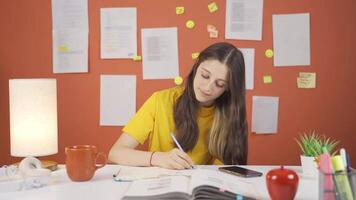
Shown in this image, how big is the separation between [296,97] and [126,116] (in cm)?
98

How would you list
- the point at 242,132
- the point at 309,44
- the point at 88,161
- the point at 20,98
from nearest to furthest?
the point at 88,161
the point at 20,98
the point at 242,132
the point at 309,44

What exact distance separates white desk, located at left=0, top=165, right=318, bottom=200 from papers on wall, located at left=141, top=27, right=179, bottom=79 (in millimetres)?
1110

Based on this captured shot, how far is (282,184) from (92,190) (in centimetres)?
51

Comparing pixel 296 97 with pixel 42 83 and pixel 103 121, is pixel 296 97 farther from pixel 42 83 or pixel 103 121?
pixel 42 83

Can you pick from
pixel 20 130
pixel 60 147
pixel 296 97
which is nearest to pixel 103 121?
pixel 60 147

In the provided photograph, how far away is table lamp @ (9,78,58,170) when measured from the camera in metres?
1.50

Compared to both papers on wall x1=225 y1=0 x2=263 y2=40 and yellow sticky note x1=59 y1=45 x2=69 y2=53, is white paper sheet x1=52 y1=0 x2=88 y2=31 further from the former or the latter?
papers on wall x1=225 y1=0 x2=263 y2=40

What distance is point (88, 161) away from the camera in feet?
4.11

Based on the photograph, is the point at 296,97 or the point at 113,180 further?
the point at 296,97

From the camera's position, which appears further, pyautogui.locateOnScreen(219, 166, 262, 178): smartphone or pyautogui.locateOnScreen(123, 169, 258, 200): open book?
pyautogui.locateOnScreen(219, 166, 262, 178): smartphone

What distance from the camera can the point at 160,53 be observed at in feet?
7.73

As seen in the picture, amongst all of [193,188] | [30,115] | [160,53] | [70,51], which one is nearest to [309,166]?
[193,188]

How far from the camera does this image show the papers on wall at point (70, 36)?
93.4 inches

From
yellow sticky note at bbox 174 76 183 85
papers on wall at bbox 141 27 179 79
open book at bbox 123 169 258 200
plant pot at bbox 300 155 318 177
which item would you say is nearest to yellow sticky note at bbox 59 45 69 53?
papers on wall at bbox 141 27 179 79
